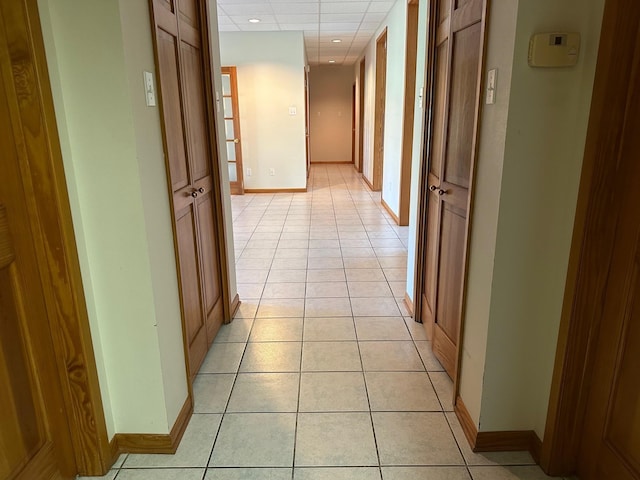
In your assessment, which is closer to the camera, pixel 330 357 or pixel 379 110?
pixel 330 357

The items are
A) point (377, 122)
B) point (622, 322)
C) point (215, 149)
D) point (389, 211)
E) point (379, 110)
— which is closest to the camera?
point (622, 322)

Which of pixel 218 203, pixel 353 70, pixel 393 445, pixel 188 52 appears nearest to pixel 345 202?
pixel 218 203

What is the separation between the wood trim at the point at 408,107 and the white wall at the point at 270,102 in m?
2.85

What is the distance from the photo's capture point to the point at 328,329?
9.09 ft

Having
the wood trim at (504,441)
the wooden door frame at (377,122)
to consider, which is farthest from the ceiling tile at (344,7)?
the wood trim at (504,441)

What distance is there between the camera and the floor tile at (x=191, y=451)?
171 centimetres

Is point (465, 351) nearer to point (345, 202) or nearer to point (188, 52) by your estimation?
point (188, 52)

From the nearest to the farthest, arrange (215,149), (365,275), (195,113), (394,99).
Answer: (195,113) → (215,149) → (365,275) → (394,99)

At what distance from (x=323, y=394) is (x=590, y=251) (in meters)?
1.31

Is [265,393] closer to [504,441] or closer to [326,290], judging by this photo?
[504,441]

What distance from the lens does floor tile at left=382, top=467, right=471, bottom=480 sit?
1.63m

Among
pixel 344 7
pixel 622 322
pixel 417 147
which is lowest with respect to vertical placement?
pixel 622 322

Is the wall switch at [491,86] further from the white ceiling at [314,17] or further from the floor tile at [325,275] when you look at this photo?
the white ceiling at [314,17]

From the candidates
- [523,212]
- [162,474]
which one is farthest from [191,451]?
[523,212]
